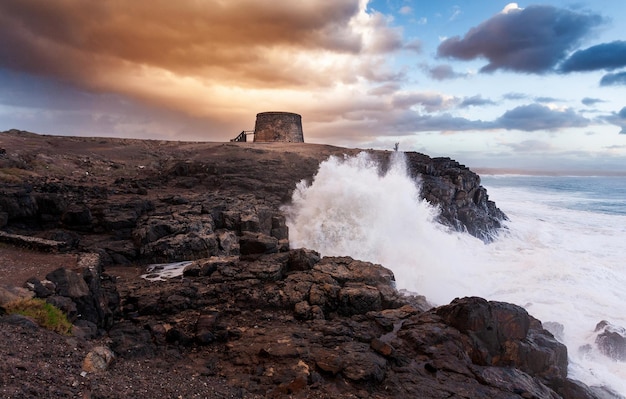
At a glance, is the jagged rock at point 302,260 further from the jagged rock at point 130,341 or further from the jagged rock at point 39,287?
the jagged rock at point 39,287

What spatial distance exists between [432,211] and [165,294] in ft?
53.5

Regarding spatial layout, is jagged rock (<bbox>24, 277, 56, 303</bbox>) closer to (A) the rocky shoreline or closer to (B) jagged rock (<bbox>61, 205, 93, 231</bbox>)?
(A) the rocky shoreline

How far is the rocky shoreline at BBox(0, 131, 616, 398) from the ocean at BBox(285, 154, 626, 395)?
Answer: 2.35 meters

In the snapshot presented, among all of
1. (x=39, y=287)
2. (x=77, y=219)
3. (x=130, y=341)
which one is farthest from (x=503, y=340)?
(x=77, y=219)

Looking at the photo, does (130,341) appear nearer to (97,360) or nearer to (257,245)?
(97,360)

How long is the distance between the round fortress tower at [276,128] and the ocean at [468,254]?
10.5 meters

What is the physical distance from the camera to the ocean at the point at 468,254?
1093 cm

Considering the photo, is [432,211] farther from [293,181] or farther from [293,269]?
[293,269]

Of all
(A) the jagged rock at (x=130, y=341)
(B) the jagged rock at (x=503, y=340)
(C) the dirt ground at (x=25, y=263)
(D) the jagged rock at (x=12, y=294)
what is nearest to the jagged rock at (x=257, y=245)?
(C) the dirt ground at (x=25, y=263)

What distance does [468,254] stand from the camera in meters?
17.5

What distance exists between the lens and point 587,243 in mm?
21125

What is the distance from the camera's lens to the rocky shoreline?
515 centimetres

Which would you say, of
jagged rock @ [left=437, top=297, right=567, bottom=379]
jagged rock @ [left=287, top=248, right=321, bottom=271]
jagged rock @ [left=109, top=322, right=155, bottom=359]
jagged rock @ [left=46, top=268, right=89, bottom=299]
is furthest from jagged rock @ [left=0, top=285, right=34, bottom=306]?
jagged rock @ [left=437, top=297, right=567, bottom=379]

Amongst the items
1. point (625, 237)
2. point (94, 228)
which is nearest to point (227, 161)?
point (94, 228)
